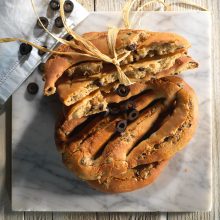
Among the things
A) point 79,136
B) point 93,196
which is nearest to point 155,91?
point 79,136

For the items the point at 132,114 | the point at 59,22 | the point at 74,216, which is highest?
the point at 59,22

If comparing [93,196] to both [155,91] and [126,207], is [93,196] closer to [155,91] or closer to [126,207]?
[126,207]

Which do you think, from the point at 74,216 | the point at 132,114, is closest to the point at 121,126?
the point at 132,114

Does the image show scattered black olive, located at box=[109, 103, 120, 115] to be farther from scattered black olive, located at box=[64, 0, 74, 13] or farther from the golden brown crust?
scattered black olive, located at box=[64, 0, 74, 13]

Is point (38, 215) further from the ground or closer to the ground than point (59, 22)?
closer to the ground

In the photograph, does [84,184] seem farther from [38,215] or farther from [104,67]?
[104,67]

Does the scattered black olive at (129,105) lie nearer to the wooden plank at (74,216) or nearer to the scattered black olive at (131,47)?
the scattered black olive at (131,47)

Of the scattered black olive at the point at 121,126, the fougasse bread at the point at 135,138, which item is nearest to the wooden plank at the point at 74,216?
the fougasse bread at the point at 135,138
